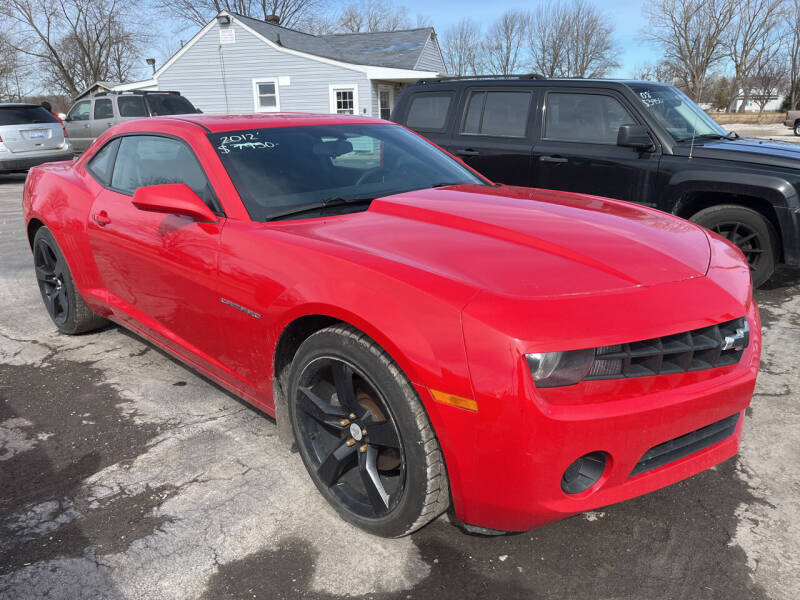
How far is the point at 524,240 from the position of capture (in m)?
2.27

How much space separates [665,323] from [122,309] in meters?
2.95

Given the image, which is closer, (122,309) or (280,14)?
(122,309)

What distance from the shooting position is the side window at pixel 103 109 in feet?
54.2

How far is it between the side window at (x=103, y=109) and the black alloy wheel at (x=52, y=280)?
13905mm

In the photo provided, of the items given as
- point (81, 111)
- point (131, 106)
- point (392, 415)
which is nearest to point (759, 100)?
point (131, 106)

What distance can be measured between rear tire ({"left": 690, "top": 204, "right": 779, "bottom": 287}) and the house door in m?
18.3

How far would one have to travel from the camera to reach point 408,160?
338 cm

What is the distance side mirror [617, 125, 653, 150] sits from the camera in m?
5.18

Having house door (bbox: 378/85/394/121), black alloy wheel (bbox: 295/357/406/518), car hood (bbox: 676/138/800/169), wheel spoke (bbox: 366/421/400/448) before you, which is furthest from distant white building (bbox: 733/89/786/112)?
wheel spoke (bbox: 366/421/400/448)

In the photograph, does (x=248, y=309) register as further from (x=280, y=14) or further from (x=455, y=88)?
(x=280, y=14)

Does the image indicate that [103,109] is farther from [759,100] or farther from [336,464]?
[759,100]

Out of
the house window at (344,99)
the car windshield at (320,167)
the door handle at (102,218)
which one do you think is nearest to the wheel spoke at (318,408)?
the car windshield at (320,167)

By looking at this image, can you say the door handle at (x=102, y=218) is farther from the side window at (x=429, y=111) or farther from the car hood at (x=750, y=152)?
the car hood at (x=750, y=152)

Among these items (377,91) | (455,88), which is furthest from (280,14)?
(455,88)
